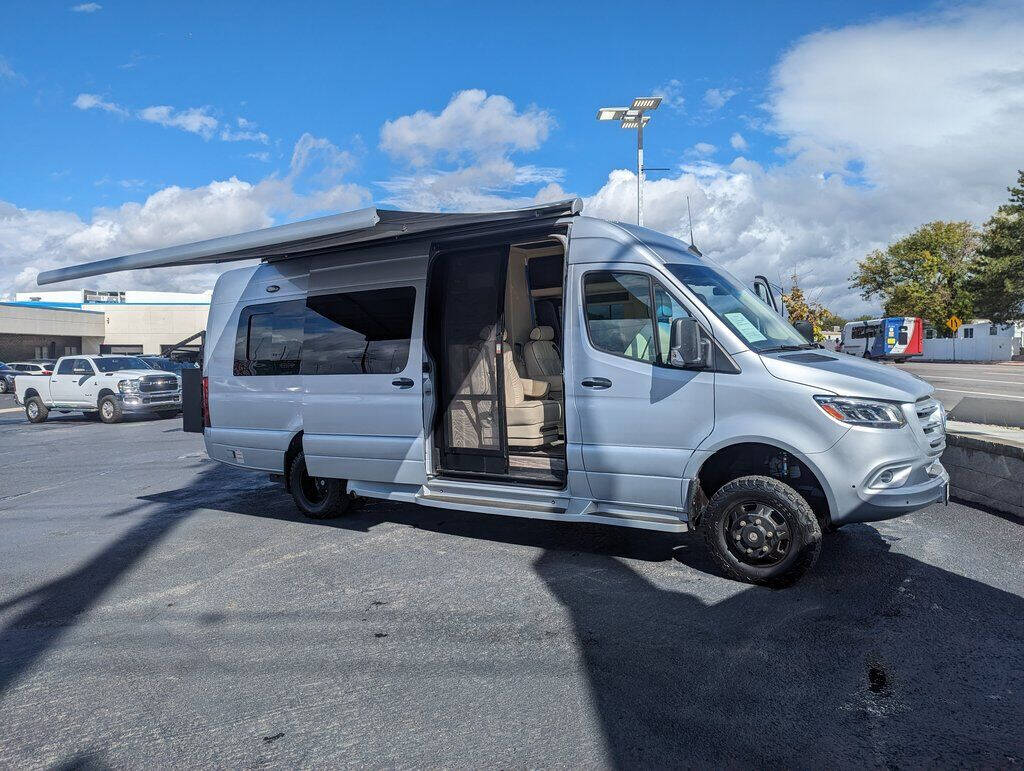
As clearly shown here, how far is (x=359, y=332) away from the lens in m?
6.62

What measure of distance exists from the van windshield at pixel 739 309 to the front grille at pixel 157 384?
17.0 m

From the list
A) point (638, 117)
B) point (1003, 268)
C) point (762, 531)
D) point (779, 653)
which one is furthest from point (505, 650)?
point (1003, 268)

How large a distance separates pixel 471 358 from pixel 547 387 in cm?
100

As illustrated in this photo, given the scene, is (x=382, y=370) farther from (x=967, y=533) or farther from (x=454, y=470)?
(x=967, y=533)

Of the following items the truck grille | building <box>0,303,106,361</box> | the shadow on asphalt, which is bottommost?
the shadow on asphalt

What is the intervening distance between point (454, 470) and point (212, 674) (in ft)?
9.44

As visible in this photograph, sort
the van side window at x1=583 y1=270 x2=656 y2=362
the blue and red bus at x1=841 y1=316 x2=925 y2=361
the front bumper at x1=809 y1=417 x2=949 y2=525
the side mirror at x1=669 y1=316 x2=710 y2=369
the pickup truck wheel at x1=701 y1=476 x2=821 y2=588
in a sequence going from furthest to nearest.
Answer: the blue and red bus at x1=841 y1=316 x2=925 y2=361 → the van side window at x1=583 y1=270 x2=656 y2=362 → the side mirror at x1=669 y1=316 x2=710 y2=369 → the pickup truck wheel at x1=701 y1=476 x2=821 y2=588 → the front bumper at x1=809 y1=417 x2=949 y2=525

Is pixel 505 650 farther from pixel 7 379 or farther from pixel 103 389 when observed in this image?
pixel 7 379

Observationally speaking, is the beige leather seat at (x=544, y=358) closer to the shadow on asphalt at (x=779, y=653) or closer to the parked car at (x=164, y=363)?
the shadow on asphalt at (x=779, y=653)

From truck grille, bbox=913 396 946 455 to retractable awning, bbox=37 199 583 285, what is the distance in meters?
2.72

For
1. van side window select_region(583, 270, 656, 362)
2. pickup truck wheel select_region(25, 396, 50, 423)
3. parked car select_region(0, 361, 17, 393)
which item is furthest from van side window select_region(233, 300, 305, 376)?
parked car select_region(0, 361, 17, 393)

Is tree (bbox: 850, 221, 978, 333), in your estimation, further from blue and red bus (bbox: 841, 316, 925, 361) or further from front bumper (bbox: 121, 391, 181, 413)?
front bumper (bbox: 121, 391, 181, 413)

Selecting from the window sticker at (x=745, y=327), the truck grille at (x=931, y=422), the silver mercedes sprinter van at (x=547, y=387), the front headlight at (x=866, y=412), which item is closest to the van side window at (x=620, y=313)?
the silver mercedes sprinter van at (x=547, y=387)

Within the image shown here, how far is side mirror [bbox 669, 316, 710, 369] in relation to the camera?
15.8ft
